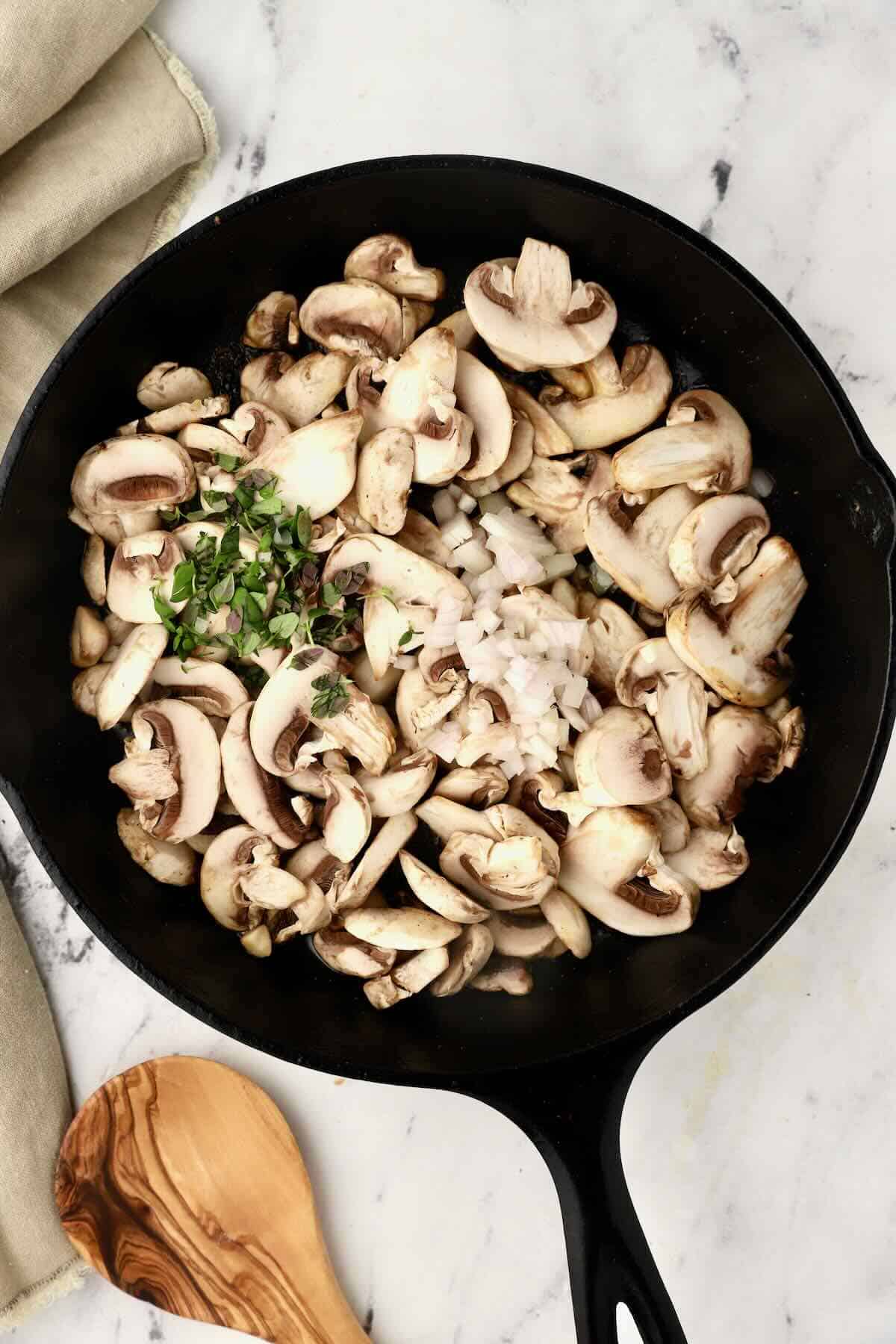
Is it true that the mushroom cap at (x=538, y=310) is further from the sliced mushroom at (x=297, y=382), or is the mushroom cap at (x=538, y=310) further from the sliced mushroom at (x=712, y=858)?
the sliced mushroom at (x=712, y=858)

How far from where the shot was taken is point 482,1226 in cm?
159

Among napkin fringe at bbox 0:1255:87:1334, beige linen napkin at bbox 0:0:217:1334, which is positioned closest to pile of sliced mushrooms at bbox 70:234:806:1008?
beige linen napkin at bbox 0:0:217:1334

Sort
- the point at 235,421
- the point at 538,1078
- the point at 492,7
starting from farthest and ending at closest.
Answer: the point at 492,7, the point at 235,421, the point at 538,1078

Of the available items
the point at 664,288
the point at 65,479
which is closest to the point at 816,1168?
the point at 664,288

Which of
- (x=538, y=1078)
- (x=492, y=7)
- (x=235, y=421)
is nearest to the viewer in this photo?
(x=538, y=1078)

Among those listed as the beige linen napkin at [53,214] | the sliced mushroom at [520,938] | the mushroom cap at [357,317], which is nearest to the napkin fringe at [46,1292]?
the beige linen napkin at [53,214]

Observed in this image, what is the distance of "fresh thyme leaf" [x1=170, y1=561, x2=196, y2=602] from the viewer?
53.1 inches

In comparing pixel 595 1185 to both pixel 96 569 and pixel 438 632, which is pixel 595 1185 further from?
pixel 96 569

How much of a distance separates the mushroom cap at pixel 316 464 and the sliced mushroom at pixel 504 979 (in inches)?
25.5

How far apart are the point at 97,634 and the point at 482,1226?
1.02 m

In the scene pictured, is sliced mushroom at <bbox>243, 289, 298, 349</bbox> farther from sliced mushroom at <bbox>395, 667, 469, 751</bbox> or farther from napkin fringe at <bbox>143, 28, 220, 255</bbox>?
sliced mushroom at <bbox>395, 667, 469, 751</bbox>

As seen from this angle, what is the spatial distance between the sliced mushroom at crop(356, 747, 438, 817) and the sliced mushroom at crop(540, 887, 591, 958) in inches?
8.7

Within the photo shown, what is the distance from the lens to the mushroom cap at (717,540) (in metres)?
1.38

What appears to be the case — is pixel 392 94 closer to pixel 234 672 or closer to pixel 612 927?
pixel 234 672
